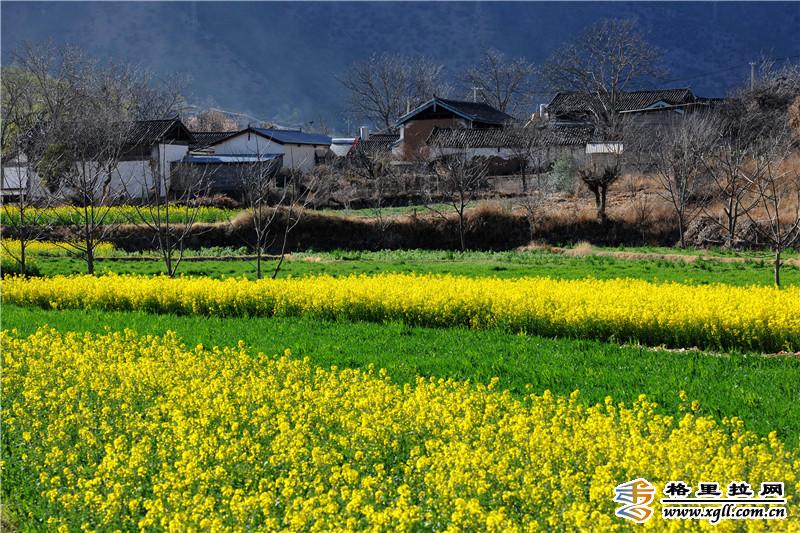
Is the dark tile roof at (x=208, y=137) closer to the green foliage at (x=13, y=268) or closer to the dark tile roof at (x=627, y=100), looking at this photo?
the dark tile roof at (x=627, y=100)

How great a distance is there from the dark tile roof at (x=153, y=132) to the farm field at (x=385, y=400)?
1208 inches

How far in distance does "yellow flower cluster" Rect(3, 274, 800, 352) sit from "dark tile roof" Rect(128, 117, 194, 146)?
29.6m

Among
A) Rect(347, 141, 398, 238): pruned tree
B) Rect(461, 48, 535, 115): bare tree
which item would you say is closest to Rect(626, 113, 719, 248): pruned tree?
Rect(347, 141, 398, 238): pruned tree

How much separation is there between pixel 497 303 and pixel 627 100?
48166 mm

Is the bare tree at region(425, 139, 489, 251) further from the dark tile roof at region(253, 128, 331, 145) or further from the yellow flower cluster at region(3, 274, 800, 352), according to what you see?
the yellow flower cluster at region(3, 274, 800, 352)

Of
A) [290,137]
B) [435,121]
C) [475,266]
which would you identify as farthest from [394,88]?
[475,266]

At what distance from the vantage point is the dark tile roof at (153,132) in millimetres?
46969

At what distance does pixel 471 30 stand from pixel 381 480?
154 m

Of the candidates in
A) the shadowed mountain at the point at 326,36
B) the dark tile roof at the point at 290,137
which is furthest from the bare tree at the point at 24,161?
the shadowed mountain at the point at 326,36

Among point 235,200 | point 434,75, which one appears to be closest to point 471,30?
point 434,75

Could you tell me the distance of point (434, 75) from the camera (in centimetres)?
10606

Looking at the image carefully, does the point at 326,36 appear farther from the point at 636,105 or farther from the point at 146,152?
the point at 146,152

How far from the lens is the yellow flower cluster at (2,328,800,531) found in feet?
20.5

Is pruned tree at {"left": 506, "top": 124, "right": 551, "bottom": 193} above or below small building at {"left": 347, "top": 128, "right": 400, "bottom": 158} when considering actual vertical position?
below
